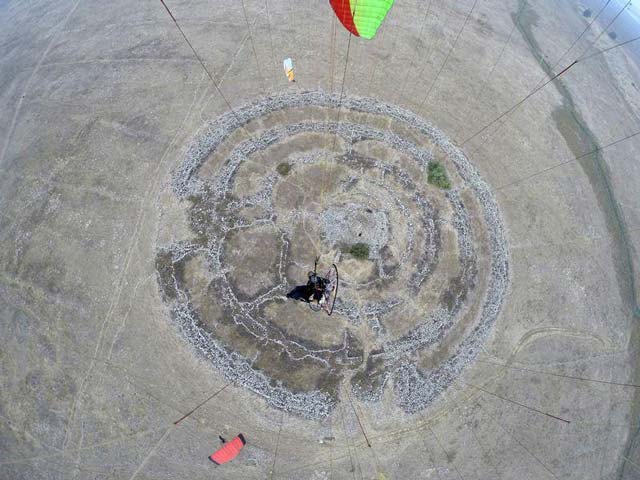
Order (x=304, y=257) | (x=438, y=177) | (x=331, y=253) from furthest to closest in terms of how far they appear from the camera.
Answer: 1. (x=438, y=177)
2. (x=331, y=253)
3. (x=304, y=257)

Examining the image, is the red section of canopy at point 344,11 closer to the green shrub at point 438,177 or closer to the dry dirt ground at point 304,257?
the dry dirt ground at point 304,257

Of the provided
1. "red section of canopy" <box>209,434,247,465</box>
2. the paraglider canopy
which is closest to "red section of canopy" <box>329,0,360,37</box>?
the paraglider canopy

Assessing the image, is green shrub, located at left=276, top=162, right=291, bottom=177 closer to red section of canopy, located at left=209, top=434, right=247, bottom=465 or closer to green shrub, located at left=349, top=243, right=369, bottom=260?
green shrub, located at left=349, top=243, right=369, bottom=260

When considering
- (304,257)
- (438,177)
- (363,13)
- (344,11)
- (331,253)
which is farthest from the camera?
(438,177)

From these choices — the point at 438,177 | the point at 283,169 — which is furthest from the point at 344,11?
the point at 438,177

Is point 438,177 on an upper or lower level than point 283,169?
lower

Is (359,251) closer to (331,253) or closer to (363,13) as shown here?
(331,253)

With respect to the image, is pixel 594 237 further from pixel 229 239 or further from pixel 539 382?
pixel 229 239
